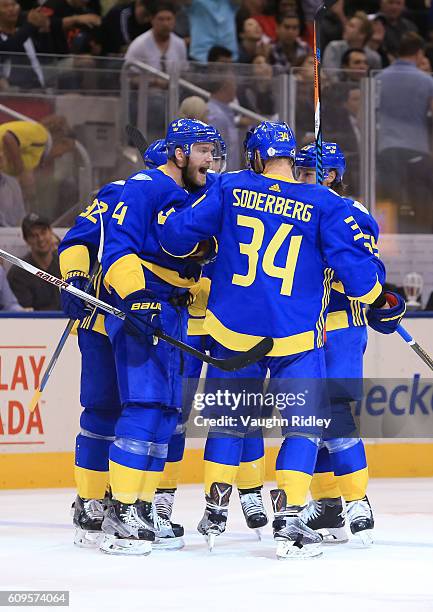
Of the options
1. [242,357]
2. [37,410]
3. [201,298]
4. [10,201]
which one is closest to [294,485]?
[242,357]

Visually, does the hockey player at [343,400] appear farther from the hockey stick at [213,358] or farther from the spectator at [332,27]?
the spectator at [332,27]

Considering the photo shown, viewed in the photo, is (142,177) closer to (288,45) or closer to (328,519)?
(328,519)

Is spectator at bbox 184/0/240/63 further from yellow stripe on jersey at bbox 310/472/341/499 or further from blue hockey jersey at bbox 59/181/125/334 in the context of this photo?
yellow stripe on jersey at bbox 310/472/341/499

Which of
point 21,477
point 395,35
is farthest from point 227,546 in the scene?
point 395,35

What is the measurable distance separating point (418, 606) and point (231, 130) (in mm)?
4171

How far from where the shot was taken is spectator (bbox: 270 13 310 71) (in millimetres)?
9258

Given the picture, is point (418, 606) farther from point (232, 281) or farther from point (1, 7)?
point (1, 7)

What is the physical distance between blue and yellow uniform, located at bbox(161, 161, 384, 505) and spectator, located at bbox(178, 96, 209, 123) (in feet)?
9.14

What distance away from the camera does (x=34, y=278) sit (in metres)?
6.91

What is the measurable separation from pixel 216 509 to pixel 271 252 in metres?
0.89

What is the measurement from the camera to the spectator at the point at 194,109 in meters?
7.34

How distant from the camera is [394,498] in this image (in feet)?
20.4

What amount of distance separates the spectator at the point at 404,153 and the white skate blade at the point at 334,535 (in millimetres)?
2815

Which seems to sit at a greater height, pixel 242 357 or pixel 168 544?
pixel 242 357
